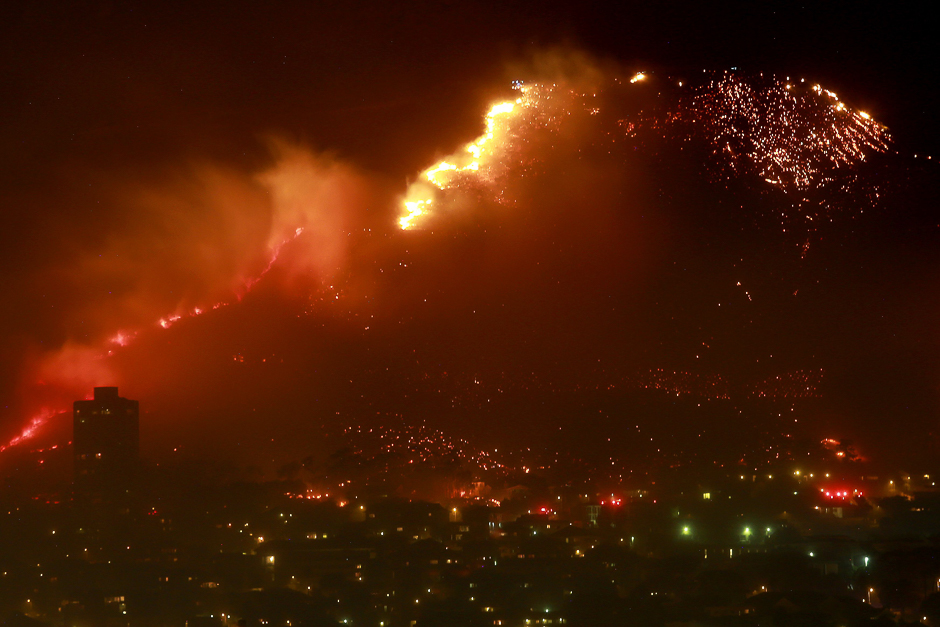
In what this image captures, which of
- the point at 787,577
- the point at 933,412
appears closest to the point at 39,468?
the point at 787,577

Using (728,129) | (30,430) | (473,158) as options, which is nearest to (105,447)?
(30,430)

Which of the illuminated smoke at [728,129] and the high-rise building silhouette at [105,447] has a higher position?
the illuminated smoke at [728,129]

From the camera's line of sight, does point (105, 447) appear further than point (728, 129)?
No

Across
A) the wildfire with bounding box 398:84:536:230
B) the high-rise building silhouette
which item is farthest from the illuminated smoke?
the high-rise building silhouette

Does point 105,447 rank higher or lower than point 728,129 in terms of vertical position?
lower

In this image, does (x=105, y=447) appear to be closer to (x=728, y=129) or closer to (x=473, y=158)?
(x=473, y=158)

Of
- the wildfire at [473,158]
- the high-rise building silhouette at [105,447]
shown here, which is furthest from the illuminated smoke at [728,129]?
the high-rise building silhouette at [105,447]

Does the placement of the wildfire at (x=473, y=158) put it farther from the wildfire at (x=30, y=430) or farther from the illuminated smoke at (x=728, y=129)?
the wildfire at (x=30, y=430)

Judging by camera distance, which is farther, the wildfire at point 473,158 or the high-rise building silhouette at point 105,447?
the wildfire at point 473,158
